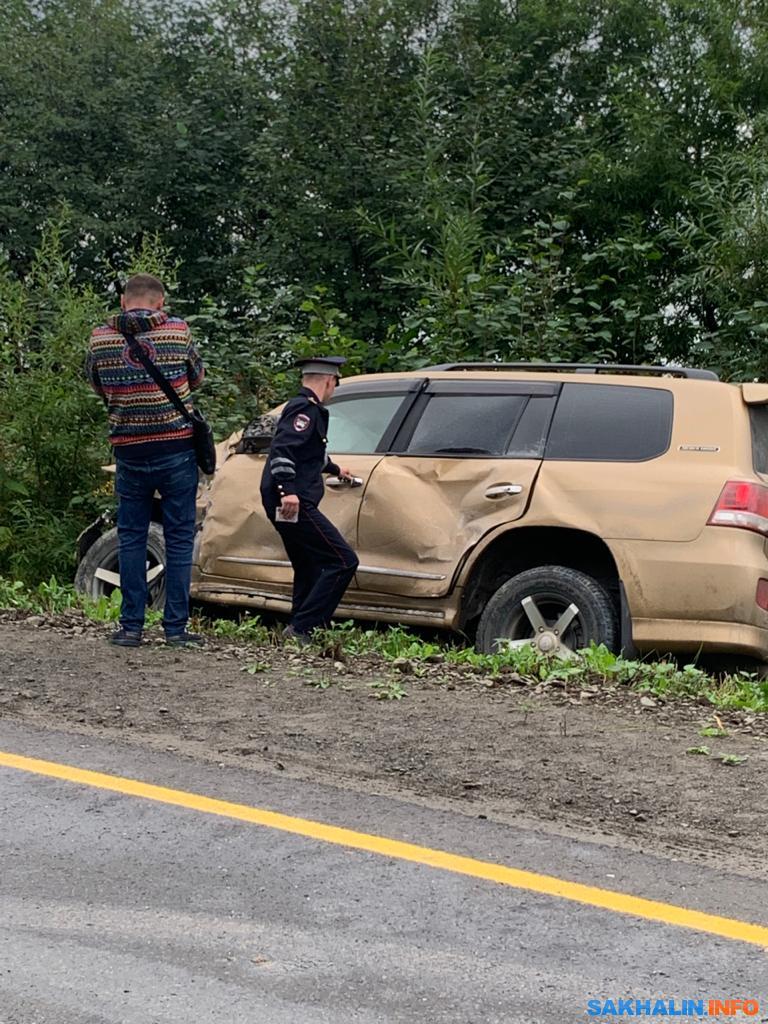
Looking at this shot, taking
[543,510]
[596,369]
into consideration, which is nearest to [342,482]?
[543,510]

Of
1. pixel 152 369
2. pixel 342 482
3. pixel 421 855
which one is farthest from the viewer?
pixel 342 482

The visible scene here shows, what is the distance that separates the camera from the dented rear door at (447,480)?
26.6ft

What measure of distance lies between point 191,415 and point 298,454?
0.67 meters

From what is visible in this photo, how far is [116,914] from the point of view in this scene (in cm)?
396

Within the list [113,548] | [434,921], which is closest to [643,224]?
[113,548]

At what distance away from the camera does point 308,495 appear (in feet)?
27.1

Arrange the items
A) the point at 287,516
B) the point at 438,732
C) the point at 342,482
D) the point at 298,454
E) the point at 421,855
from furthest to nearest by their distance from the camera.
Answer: the point at 342,482
the point at 298,454
the point at 287,516
the point at 438,732
the point at 421,855

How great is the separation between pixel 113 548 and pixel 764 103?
1293cm

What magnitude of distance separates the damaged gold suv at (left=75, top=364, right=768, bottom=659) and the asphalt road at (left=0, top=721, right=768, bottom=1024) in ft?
9.65

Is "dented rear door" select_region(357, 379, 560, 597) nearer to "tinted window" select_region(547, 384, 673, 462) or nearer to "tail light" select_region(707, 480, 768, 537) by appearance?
"tinted window" select_region(547, 384, 673, 462)

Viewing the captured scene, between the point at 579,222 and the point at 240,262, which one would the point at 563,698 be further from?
the point at 240,262

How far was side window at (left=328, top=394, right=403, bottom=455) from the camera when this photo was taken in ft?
29.0

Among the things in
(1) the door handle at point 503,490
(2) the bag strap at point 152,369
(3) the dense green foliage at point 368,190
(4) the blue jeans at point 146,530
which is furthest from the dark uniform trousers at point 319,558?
(3) the dense green foliage at point 368,190

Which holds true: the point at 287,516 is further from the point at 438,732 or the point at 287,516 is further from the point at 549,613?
the point at 438,732
